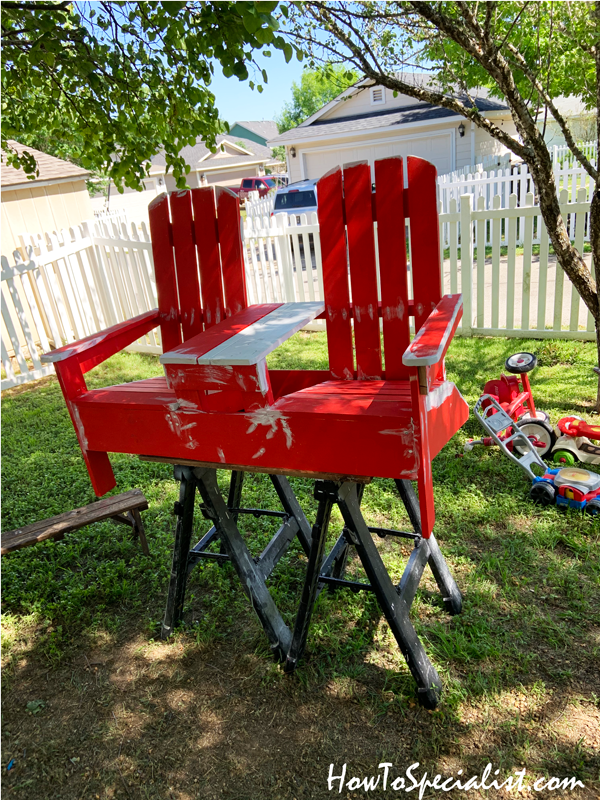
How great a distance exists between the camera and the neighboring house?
34.0ft

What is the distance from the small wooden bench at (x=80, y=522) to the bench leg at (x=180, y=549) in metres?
0.76

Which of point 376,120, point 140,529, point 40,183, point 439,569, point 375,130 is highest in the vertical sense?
point 376,120

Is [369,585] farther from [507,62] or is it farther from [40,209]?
[40,209]

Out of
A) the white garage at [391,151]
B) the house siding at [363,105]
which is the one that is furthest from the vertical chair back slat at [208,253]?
the house siding at [363,105]

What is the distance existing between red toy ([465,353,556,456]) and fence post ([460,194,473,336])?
2558 millimetres

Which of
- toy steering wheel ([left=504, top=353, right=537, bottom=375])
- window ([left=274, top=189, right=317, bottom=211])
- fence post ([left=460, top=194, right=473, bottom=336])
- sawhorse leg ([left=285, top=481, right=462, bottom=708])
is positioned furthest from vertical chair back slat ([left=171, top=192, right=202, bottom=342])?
window ([left=274, top=189, right=317, bottom=211])

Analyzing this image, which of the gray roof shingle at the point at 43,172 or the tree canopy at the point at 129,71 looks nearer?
the tree canopy at the point at 129,71

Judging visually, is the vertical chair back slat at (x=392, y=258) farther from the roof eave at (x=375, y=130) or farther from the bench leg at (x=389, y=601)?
the roof eave at (x=375, y=130)

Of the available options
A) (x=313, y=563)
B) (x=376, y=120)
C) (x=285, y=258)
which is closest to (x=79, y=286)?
(x=285, y=258)

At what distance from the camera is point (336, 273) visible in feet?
8.50

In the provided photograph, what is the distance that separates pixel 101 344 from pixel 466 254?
4988 mm

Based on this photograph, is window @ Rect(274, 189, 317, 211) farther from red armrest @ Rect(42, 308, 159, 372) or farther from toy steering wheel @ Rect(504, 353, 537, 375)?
red armrest @ Rect(42, 308, 159, 372)

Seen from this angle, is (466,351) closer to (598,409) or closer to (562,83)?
(598,409)

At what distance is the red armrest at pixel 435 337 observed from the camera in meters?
1.66
